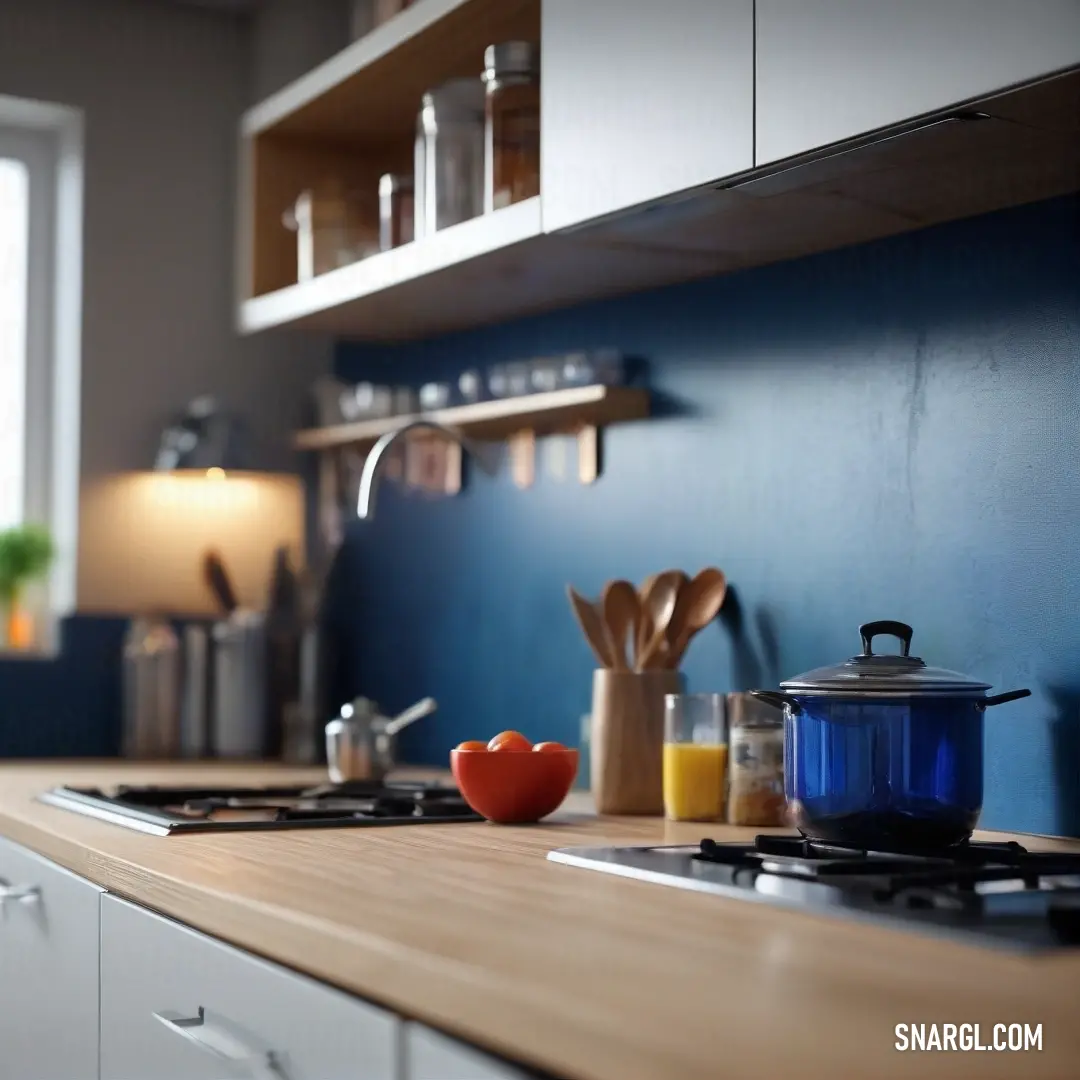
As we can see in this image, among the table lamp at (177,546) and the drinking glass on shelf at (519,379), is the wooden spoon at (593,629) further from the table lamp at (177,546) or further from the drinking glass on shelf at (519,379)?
the table lamp at (177,546)

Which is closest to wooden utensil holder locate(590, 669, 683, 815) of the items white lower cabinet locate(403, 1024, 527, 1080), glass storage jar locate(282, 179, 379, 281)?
glass storage jar locate(282, 179, 379, 281)

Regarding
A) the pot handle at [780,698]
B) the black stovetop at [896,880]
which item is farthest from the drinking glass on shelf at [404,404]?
the black stovetop at [896,880]

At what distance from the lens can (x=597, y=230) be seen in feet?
6.60

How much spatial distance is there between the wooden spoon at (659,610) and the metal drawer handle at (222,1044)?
919 mm

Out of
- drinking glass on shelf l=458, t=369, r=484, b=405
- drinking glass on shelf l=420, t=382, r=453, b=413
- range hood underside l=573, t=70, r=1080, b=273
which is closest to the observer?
range hood underside l=573, t=70, r=1080, b=273

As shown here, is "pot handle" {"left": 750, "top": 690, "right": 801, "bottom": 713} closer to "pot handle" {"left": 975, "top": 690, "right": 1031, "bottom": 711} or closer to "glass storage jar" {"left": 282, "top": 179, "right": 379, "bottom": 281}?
"pot handle" {"left": 975, "top": 690, "right": 1031, "bottom": 711}

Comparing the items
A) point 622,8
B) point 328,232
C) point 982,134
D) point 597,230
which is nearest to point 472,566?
point 328,232

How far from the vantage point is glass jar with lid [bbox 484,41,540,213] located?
87.0 inches

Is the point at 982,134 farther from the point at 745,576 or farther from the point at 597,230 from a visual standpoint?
the point at 745,576

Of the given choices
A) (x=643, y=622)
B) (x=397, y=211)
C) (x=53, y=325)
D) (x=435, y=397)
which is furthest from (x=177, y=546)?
(x=643, y=622)

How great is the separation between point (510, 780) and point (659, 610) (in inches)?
15.8

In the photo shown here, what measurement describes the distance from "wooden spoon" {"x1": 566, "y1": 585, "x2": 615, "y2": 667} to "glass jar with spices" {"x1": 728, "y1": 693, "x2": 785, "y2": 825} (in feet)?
1.07

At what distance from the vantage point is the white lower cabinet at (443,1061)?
3.09 feet

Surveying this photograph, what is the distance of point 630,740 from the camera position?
2.12 meters
